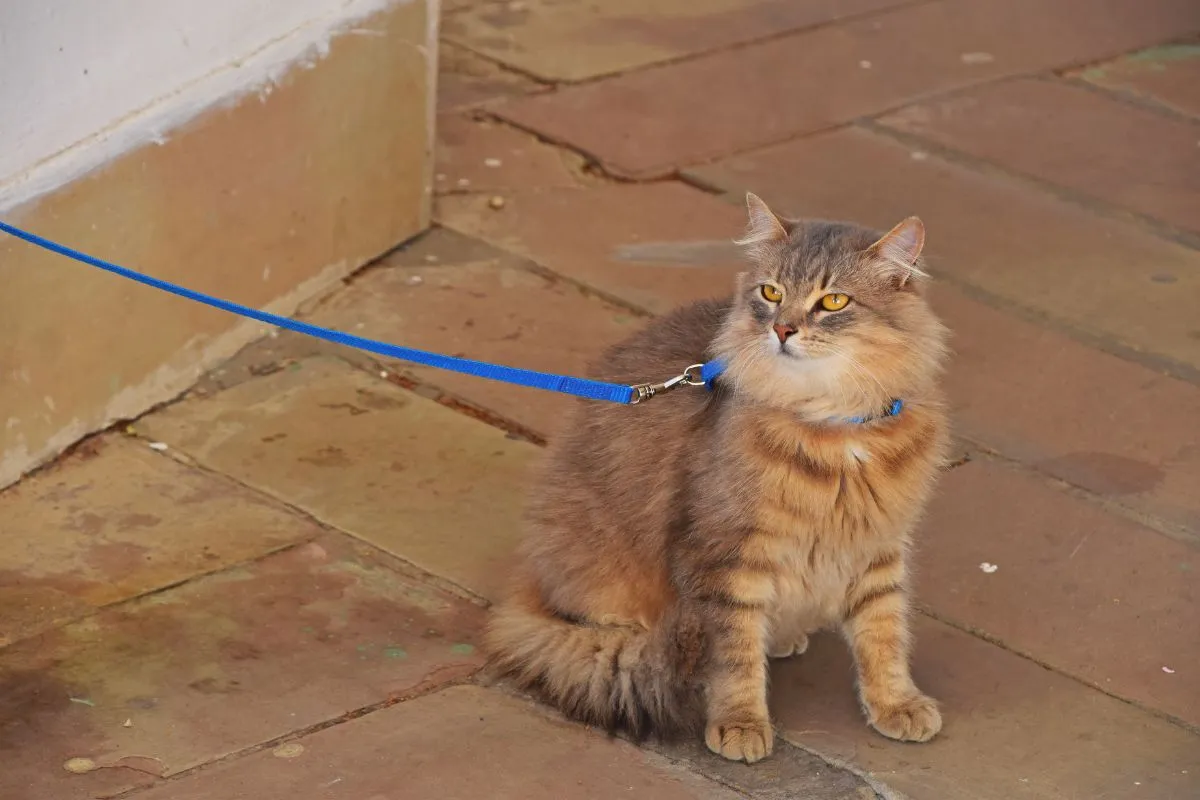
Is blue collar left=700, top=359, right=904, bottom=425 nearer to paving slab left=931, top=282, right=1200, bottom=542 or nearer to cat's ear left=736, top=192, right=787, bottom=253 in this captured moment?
cat's ear left=736, top=192, right=787, bottom=253

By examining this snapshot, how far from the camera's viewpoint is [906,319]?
11.1ft

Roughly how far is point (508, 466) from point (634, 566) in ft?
3.11

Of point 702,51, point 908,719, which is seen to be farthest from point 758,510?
point 702,51

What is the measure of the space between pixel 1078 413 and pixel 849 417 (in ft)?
5.29

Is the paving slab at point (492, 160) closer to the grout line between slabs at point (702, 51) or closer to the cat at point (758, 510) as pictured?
the grout line between slabs at point (702, 51)

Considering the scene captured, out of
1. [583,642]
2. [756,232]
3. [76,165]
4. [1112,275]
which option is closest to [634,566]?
[583,642]

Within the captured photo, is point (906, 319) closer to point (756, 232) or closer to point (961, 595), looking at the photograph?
point (756, 232)

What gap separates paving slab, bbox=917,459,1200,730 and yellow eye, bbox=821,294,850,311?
95 cm

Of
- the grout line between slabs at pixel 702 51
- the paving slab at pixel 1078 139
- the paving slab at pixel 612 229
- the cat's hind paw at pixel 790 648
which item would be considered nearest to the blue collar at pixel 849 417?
the cat's hind paw at pixel 790 648

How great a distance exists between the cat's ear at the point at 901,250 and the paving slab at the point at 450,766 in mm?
1058

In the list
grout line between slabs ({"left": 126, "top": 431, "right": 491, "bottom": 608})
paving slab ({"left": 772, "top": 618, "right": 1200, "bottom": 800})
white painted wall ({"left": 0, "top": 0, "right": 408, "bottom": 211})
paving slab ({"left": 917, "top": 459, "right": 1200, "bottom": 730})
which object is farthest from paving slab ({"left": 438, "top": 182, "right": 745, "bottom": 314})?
paving slab ({"left": 772, "top": 618, "right": 1200, "bottom": 800})

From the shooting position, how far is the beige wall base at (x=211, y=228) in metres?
4.22

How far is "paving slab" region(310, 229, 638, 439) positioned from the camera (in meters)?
4.82

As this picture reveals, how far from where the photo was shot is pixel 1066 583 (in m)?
4.07
